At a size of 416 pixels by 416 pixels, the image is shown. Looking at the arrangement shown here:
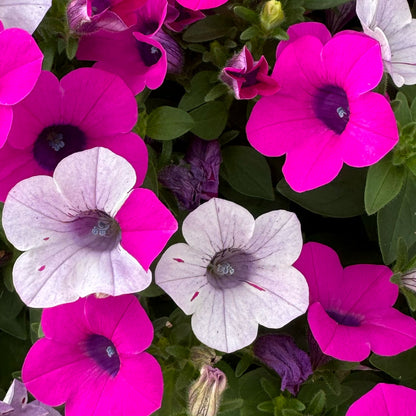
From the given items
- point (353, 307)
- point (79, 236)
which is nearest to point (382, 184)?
point (353, 307)

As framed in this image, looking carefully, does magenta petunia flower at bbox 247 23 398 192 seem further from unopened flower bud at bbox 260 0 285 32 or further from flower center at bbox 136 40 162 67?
flower center at bbox 136 40 162 67

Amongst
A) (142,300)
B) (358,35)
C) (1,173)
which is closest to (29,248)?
(1,173)

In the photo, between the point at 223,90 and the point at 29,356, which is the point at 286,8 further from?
the point at 29,356

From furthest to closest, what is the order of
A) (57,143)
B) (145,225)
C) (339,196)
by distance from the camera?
1. (339,196)
2. (57,143)
3. (145,225)

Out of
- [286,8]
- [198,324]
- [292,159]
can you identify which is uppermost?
[286,8]

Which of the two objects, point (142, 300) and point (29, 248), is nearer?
point (29, 248)

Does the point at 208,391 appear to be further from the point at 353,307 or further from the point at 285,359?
the point at 353,307

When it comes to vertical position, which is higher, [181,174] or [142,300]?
[181,174]
